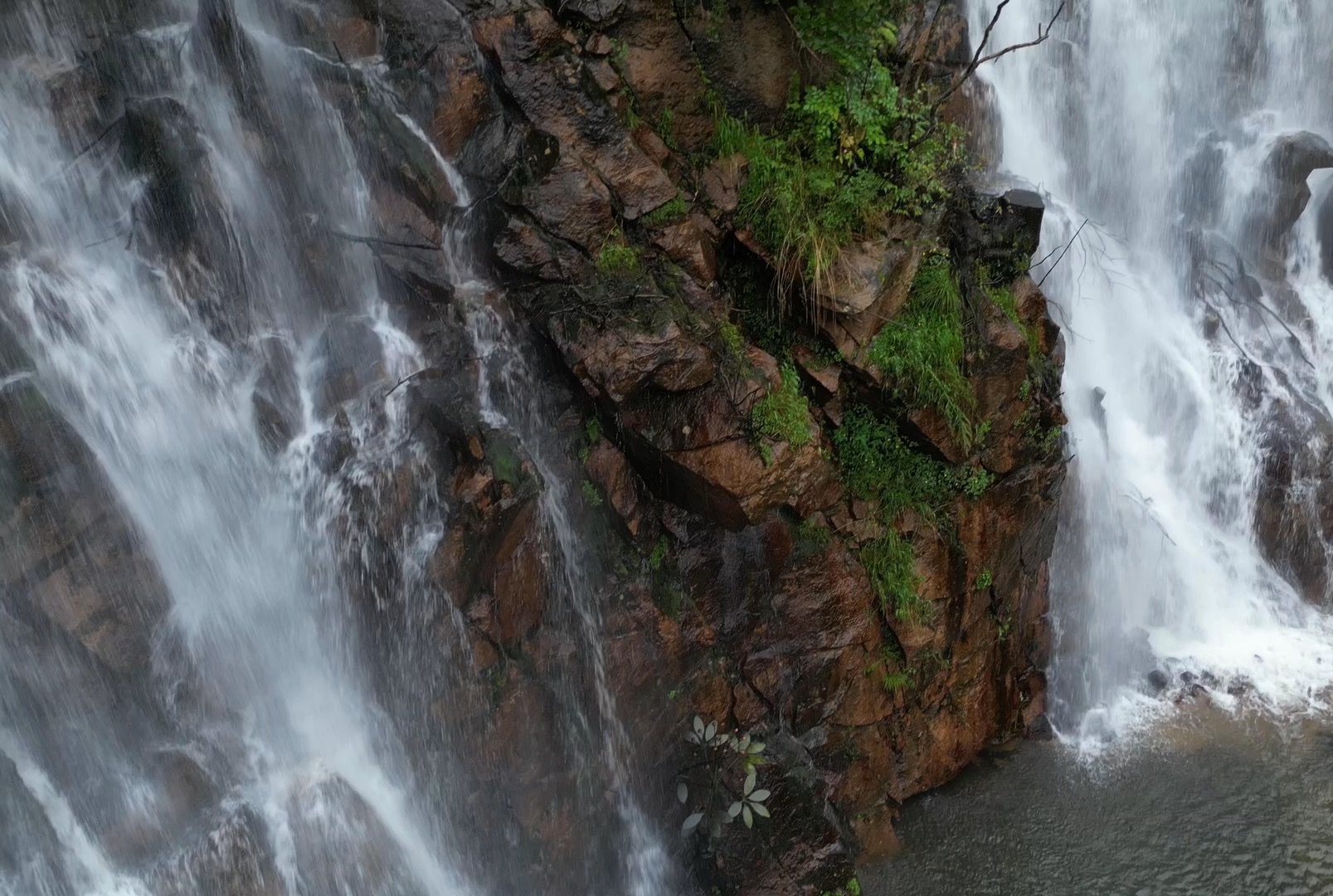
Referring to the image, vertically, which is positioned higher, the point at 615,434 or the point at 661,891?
the point at 615,434

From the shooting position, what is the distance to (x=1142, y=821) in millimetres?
8195

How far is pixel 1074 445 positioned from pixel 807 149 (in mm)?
4455

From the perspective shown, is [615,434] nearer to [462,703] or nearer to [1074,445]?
[462,703]

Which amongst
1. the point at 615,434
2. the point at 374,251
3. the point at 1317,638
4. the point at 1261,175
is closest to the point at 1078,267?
the point at 1261,175

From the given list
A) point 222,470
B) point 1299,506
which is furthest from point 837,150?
point 1299,506

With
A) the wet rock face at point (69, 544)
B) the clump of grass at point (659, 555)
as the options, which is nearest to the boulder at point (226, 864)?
the wet rock face at point (69, 544)

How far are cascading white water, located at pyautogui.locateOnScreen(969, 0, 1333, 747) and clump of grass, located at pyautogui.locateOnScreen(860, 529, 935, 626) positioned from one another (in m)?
2.57

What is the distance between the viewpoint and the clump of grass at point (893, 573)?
8109 mm

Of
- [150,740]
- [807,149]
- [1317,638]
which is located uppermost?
[807,149]

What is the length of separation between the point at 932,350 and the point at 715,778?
4031mm

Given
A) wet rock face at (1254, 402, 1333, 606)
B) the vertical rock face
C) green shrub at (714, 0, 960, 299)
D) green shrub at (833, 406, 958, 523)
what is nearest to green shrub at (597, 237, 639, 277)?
the vertical rock face

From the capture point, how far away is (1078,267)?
35.1 feet

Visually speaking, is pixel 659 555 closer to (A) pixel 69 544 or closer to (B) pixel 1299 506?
(A) pixel 69 544

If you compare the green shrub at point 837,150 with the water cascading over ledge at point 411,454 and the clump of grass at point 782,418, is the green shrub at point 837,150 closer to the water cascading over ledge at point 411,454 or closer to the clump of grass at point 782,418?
the water cascading over ledge at point 411,454
